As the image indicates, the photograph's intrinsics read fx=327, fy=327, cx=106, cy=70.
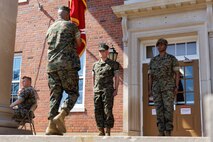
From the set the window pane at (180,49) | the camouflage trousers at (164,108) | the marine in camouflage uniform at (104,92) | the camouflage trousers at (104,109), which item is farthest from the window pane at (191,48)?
the camouflage trousers at (104,109)

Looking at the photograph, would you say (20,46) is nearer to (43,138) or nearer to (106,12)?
(106,12)

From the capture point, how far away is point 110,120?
5.93m

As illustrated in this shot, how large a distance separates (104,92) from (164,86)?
3.61 feet

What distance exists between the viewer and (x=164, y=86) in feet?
18.5

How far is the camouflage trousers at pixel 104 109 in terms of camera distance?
5.91m

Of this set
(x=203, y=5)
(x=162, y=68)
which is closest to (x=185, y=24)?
(x=203, y=5)

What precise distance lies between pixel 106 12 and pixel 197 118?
3.86 metres

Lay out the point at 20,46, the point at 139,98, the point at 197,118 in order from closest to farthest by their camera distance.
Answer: the point at 197,118 < the point at 139,98 < the point at 20,46

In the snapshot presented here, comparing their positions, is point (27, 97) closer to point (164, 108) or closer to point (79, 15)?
point (164, 108)

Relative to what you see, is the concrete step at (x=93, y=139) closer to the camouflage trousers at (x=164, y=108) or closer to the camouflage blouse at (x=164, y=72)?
the camouflage trousers at (x=164, y=108)

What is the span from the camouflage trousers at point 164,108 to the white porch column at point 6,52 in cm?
240

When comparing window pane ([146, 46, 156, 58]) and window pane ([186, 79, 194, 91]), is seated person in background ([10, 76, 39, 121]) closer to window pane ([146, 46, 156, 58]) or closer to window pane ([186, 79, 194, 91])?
window pane ([146, 46, 156, 58])

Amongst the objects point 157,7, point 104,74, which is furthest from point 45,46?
point 104,74

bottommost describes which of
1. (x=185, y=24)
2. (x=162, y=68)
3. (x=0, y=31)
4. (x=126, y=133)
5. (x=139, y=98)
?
(x=126, y=133)
